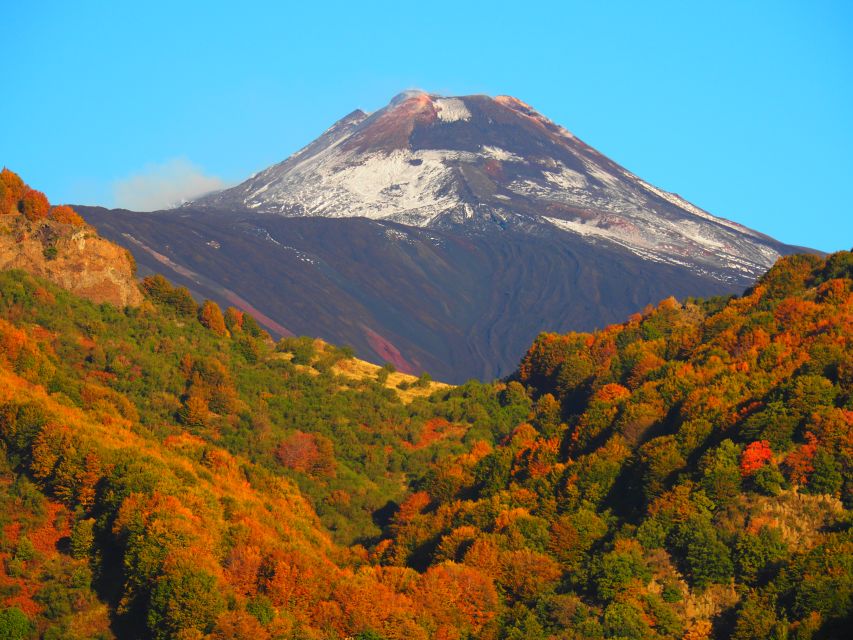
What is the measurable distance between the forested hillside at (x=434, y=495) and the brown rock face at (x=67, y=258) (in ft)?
6.73

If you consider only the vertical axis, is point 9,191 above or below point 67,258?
above

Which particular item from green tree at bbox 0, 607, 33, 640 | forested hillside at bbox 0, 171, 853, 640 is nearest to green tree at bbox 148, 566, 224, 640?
forested hillside at bbox 0, 171, 853, 640

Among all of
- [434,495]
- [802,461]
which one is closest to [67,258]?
[434,495]

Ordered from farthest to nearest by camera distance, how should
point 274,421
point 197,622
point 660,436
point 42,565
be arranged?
point 274,421, point 660,436, point 42,565, point 197,622

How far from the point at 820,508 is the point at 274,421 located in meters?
45.4

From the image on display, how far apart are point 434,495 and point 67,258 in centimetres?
3445

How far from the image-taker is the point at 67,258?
88750 mm

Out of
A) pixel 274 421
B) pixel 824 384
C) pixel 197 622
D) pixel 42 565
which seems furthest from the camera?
pixel 274 421

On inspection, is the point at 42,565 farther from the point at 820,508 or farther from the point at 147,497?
the point at 820,508

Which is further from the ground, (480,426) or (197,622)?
(480,426)

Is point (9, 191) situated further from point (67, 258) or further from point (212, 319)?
point (212, 319)

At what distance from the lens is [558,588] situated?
49969mm

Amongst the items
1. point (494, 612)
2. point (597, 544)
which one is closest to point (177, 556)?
point (494, 612)

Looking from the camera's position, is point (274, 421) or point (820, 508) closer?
point (820, 508)
